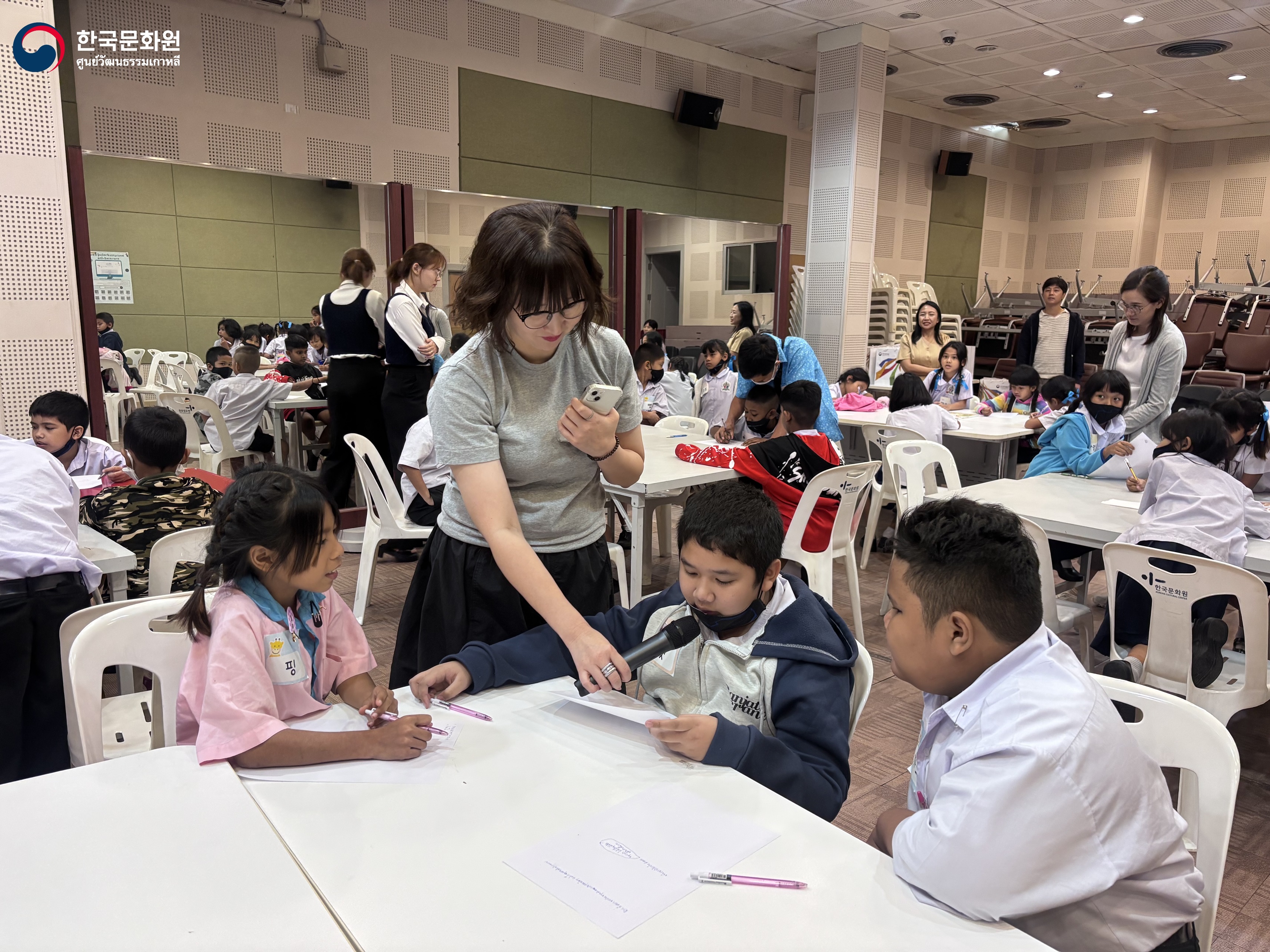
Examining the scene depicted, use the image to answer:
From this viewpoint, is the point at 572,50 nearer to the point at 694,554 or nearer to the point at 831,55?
the point at 831,55

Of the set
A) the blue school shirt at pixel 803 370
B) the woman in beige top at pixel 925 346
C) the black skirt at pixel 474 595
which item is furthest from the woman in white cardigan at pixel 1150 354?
the black skirt at pixel 474 595

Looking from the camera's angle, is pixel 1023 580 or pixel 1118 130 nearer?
pixel 1023 580

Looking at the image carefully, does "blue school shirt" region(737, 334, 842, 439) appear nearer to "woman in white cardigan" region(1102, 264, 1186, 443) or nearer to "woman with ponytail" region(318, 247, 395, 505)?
"woman in white cardigan" region(1102, 264, 1186, 443)

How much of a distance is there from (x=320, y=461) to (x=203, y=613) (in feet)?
15.8

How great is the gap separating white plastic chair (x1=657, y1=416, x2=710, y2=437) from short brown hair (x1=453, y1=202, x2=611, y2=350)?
378cm

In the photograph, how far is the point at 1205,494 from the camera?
109 inches

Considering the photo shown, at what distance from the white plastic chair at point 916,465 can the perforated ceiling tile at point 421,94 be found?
4770 millimetres

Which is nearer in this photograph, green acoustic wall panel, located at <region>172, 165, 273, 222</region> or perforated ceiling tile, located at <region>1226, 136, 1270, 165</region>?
green acoustic wall panel, located at <region>172, 165, 273, 222</region>

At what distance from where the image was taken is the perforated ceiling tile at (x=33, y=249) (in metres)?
3.82

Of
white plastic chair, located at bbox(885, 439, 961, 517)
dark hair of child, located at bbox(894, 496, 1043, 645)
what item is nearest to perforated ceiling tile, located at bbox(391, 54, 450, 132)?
white plastic chair, located at bbox(885, 439, 961, 517)

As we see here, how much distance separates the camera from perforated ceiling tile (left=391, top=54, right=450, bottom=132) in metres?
6.78

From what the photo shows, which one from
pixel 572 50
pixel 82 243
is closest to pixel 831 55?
pixel 572 50

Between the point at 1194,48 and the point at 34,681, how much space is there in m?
10.7

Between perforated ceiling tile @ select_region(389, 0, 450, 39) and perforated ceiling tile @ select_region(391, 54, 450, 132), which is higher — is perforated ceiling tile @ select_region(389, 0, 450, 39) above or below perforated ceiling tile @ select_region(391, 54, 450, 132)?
above
